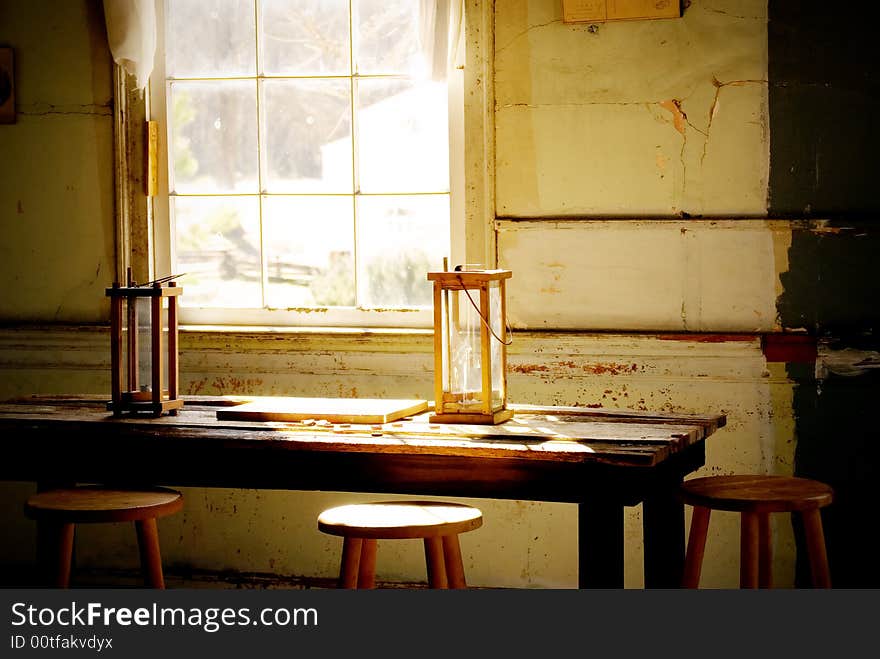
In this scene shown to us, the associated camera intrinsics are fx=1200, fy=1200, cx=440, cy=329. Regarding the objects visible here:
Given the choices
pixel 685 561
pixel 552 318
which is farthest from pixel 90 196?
pixel 685 561

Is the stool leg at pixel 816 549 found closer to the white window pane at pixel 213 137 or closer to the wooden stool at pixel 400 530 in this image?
the wooden stool at pixel 400 530

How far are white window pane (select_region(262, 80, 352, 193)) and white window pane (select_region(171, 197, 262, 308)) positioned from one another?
0.16 metres

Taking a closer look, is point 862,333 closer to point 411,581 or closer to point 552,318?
point 552,318

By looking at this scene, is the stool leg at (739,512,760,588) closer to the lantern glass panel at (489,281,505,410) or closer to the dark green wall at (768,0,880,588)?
the lantern glass panel at (489,281,505,410)

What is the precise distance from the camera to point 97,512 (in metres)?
2.91

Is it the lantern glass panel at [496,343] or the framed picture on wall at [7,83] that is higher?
the framed picture on wall at [7,83]

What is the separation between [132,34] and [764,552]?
266 centimetres

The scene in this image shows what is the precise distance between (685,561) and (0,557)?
266 centimetres

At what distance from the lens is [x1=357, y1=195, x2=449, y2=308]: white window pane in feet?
13.5

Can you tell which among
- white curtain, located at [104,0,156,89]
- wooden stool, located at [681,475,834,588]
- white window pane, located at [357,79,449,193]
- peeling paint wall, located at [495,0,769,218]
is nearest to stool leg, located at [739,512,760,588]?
wooden stool, located at [681,475,834,588]

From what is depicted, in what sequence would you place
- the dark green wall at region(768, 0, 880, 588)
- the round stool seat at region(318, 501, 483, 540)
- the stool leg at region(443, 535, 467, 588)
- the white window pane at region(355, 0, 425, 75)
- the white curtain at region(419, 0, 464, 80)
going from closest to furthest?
the round stool seat at region(318, 501, 483, 540) < the stool leg at region(443, 535, 467, 588) < the dark green wall at region(768, 0, 880, 588) < the white curtain at region(419, 0, 464, 80) < the white window pane at region(355, 0, 425, 75)

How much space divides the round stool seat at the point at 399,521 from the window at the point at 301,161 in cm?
131

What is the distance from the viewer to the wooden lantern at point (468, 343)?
2.90 metres

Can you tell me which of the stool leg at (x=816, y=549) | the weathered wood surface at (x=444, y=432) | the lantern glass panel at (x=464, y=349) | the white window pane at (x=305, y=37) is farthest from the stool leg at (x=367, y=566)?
the white window pane at (x=305, y=37)
